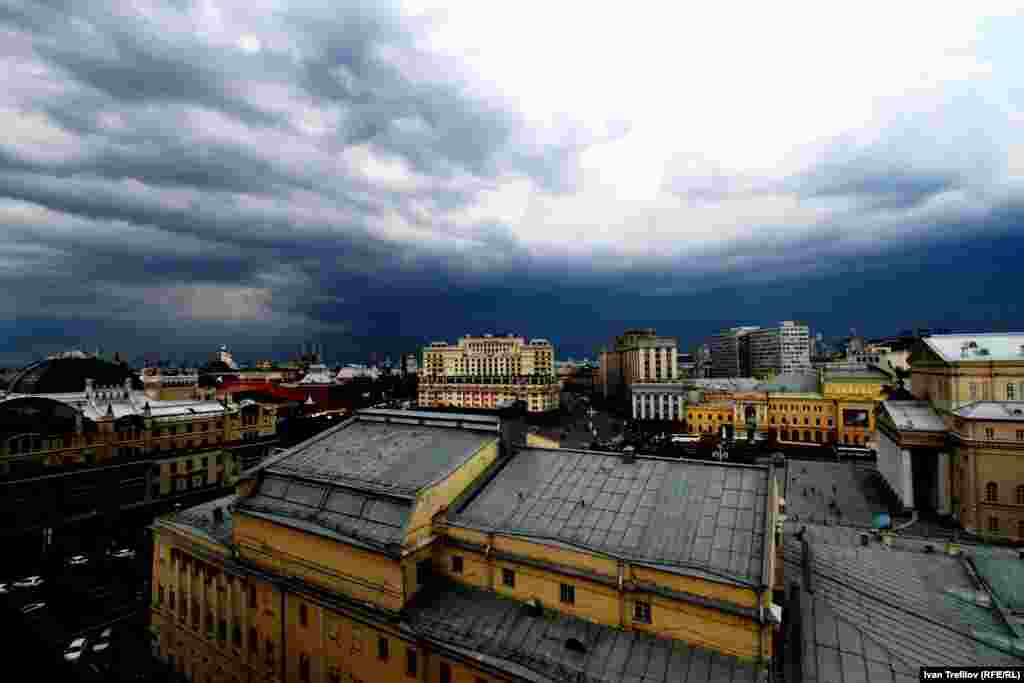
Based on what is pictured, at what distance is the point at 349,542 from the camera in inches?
854

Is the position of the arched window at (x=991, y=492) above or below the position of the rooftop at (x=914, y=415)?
below

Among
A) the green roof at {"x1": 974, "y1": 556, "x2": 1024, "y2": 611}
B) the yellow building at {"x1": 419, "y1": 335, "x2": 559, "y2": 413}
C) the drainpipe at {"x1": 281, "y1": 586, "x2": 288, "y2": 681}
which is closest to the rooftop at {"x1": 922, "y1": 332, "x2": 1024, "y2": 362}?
the green roof at {"x1": 974, "y1": 556, "x2": 1024, "y2": 611}

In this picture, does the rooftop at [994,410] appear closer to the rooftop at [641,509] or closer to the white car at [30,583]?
the rooftop at [641,509]

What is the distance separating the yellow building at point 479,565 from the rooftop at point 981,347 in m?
48.0

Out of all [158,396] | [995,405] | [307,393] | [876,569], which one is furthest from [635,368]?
[876,569]

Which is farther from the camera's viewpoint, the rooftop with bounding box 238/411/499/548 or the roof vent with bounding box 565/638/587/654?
the rooftop with bounding box 238/411/499/548

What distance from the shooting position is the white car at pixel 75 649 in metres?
33.5

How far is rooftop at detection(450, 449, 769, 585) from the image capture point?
17672 millimetres

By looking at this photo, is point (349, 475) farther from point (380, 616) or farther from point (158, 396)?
point (158, 396)

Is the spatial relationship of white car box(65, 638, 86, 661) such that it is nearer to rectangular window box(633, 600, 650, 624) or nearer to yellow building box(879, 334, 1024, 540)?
rectangular window box(633, 600, 650, 624)

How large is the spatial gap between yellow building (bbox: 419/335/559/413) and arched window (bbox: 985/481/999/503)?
116229 mm

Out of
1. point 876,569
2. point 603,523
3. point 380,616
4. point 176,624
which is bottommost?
point 176,624

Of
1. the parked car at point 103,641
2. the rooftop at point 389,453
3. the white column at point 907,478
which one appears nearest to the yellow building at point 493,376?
the white column at point 907,478

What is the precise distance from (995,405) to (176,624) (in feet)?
233
